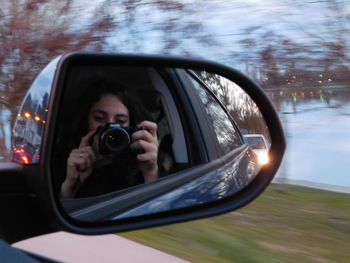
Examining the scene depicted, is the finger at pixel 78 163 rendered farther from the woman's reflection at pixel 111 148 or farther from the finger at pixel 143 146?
the finger at pixel 143 146

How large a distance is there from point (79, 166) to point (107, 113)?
0.84 feet

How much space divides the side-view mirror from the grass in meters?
1.35

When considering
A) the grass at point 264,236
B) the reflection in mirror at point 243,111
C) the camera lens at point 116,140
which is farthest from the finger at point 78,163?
the grass at point 264,236

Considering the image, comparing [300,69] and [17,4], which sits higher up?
[17,4]

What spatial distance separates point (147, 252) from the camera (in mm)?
3229

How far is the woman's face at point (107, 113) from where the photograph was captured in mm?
1912

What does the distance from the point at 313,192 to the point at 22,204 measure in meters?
5.65

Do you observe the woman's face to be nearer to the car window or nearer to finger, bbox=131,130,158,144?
finger, bbox=131,130,158,144

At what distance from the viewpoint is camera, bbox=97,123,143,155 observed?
178 cm

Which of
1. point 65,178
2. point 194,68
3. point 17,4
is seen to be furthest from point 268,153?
point 17,4

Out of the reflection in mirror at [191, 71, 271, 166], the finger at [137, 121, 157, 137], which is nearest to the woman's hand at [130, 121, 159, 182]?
the finger at [137, 121, 157, 137]

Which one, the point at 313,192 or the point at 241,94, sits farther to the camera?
the point at 313,192

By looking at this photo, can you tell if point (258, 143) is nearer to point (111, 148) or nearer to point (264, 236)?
point (111, 148)

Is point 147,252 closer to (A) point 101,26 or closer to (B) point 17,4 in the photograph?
(A) point 101,26
